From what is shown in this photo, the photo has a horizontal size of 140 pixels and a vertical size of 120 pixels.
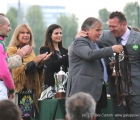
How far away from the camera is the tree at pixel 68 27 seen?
97238 millimetres

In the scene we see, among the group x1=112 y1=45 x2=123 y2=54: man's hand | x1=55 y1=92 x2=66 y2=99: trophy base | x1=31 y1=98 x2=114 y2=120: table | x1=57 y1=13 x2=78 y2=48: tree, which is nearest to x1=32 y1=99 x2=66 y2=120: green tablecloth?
x1=31 y1=98 x2=114 y2=120: table

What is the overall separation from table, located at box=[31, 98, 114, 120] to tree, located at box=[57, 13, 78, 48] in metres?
82.1

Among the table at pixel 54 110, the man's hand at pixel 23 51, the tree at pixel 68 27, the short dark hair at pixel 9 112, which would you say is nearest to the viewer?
the short dark hair at pixel 9 112

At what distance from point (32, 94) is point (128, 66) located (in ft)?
6.39

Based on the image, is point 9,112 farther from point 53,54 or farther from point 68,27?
point 68,27

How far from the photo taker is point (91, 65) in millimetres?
9227

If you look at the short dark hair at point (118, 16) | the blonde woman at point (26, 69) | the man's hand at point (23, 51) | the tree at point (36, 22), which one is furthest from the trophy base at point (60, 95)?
the tree at point (36, 22)

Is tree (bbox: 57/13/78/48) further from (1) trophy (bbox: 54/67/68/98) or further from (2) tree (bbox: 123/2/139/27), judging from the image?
(1) trophy (bbox: 54/67/68/98)

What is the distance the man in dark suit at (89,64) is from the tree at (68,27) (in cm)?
8332

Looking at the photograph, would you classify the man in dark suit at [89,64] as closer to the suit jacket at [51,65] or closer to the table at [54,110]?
the table at [54,110]

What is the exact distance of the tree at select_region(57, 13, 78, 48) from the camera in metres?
97.2

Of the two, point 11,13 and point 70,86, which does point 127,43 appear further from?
point 11,13

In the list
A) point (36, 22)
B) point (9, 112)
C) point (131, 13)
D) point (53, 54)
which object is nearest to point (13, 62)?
point (53, 54)

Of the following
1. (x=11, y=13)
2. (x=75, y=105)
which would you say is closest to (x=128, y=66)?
(x=75, y=105)
